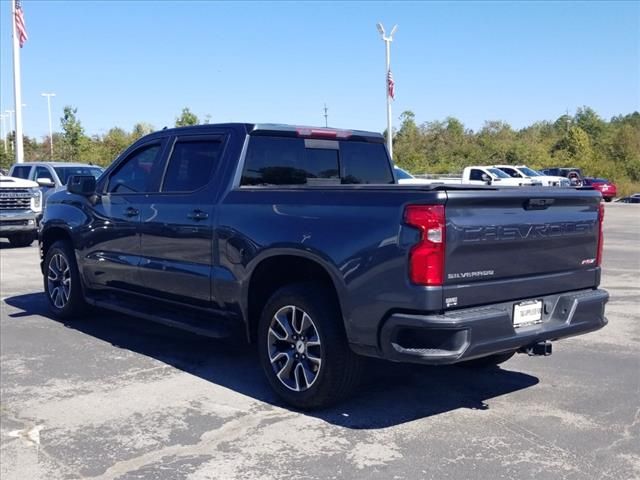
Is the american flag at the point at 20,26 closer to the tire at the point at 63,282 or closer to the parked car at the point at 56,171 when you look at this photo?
the parked car at the point at 56,171

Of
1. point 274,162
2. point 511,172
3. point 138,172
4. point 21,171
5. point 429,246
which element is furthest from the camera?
point 511,172

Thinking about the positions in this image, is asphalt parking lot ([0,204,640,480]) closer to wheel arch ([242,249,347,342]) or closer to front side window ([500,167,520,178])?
wheel arch ([242,249,347,342])

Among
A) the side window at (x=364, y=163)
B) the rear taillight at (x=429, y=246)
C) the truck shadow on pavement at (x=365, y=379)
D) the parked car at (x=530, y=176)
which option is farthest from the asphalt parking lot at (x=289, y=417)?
the parked car at (x=530, y=176)

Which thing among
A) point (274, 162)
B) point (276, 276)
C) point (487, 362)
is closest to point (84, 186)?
point (274, 162)

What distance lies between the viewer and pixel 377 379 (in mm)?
5836

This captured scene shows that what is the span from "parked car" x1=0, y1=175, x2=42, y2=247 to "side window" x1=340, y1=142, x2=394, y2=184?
1118cm

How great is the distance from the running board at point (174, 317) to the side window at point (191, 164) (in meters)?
1.04

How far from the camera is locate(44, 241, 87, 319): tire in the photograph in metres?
7.75

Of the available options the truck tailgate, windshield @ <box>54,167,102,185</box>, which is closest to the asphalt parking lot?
the truck tailgate

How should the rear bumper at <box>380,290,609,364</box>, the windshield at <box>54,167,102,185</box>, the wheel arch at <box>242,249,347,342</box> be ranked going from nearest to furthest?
the rear bumper at <box>380,290,609,364</box> → the wheel arch at <box>242,249,347,342</box> → the windshield at <box>54,167,102,185</box>

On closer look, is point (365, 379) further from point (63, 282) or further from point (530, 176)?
point (530, 176)

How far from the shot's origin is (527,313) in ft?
15.6

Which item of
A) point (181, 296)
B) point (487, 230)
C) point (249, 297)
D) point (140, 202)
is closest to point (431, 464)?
point (487, 230)

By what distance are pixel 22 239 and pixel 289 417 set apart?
44.9 feet
